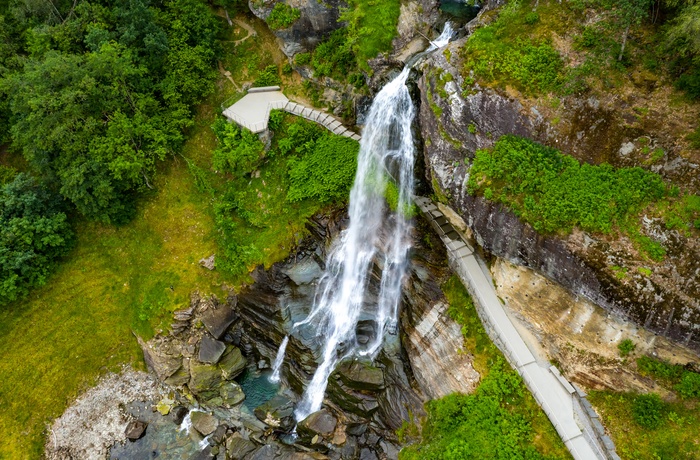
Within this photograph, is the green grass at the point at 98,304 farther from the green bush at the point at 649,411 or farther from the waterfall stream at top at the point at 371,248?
the green bush at the point at 649,411

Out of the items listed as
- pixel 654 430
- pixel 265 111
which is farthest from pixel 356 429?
pixel 265 111

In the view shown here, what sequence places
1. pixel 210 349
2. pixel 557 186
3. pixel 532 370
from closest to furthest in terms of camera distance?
pixel 557 186, pixel 532 370, pixel 210 349

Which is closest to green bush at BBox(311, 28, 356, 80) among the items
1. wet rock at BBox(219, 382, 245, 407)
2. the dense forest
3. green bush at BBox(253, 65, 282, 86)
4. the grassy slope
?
the dense forest

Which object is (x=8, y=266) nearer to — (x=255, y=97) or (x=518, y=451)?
(x=255, y=97)

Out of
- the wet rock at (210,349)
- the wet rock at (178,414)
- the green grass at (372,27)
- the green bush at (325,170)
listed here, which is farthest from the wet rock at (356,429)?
the green grass at (372,27)

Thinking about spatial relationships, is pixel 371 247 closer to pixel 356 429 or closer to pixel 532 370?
pixel 356 429
